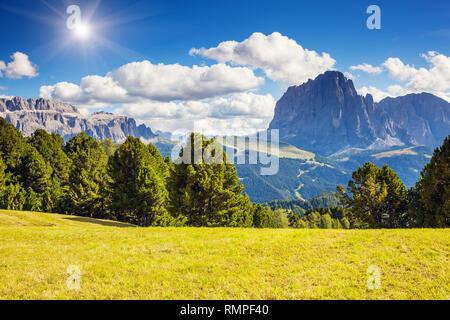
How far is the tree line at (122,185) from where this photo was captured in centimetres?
3638

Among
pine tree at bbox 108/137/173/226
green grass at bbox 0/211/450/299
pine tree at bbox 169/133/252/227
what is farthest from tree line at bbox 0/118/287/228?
green grass at bbox 0/211/450/299

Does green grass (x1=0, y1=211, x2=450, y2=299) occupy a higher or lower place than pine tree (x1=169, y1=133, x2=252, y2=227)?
lower

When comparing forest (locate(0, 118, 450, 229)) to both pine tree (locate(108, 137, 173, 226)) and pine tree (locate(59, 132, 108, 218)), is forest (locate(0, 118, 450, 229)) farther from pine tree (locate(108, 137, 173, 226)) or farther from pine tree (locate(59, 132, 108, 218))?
pine tree (locate(59, 132, 108, 218))

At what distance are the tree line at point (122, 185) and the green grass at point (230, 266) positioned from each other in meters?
17.5

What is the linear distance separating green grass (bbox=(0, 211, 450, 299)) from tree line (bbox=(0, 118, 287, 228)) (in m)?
17.5

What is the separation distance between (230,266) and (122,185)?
37.2 meters

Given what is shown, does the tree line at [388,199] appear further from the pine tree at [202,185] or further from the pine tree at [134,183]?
the pine tree at [134,183]

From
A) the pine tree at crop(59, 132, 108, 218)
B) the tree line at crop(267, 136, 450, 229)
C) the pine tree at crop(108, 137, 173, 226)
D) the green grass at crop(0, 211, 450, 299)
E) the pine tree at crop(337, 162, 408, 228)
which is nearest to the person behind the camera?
the green grass at crop(0, 211, 450, 299)

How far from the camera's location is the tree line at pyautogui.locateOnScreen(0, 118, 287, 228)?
36.4 metres

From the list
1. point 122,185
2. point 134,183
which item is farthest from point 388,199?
point 122,185

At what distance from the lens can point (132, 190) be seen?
4444 centimetres
